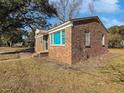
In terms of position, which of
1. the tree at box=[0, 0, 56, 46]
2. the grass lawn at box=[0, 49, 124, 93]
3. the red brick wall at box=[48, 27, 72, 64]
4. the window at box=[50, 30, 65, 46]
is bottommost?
the grass lawn at box=[0, 49, 124, 93]

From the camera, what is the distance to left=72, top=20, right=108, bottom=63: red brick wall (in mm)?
20438

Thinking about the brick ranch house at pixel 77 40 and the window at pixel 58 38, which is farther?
the window at pixel 58 38

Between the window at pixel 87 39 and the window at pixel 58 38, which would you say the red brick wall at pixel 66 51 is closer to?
the window at pixel 58 38

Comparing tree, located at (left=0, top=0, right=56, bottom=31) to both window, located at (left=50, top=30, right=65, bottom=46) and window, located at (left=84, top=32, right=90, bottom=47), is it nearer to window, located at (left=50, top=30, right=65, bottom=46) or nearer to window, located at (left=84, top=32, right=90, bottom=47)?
window, located at (left=50, top=30, right=65, bottom=46)

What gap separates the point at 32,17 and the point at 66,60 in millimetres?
A: 15269

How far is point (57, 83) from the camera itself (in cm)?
1216

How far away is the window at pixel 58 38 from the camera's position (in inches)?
869

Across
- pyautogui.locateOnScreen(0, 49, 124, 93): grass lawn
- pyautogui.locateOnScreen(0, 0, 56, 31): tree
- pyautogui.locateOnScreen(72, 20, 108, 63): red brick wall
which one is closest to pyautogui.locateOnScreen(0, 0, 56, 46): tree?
pyautogui.locateOnScreen(0, 0, 56, 31): tree

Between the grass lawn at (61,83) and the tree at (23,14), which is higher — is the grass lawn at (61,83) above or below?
below

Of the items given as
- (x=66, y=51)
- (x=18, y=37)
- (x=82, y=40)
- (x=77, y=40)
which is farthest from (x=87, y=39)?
(x=18, y=37)

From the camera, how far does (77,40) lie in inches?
816

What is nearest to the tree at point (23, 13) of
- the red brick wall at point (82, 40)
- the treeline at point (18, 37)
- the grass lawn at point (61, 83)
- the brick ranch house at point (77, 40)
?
the treeline at point (18, 37)

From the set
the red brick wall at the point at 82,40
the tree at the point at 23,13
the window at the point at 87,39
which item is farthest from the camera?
the tree at the point at 23,13

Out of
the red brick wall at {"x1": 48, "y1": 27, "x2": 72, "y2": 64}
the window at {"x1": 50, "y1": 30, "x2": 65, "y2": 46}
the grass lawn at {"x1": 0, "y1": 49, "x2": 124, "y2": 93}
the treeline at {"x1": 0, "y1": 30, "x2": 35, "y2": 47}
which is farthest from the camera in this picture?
the treeline at {"x1": 0, "y1": 30, "x2": 35, "y2": 47}
